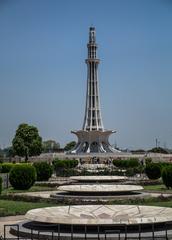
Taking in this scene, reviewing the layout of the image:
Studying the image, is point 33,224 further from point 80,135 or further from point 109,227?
point 80,135

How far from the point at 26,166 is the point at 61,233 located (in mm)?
15191

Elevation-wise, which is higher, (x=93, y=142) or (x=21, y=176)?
(x=93, y=142)

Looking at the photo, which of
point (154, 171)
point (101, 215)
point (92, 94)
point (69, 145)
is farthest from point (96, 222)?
point (69, 145)

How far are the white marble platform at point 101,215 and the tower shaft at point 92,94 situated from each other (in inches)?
3031

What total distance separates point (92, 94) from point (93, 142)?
7734mm

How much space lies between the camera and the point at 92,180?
80.3ft

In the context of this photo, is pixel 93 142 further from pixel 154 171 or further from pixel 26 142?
pixel 154 171

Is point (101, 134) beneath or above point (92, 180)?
above

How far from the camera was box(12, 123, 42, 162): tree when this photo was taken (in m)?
63.7

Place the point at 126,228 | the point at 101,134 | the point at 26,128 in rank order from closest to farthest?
1. the point at 126,228
2. the point at 26,128
3. the point at 101,134

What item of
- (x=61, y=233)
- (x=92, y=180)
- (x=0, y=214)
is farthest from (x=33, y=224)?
(x=92, y=180)

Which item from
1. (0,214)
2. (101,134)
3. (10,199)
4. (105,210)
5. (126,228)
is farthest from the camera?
(101,134)

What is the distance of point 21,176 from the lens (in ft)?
85.3

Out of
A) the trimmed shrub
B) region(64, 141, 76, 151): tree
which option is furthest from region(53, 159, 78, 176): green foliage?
region(64, 141, 76, 151): tree
